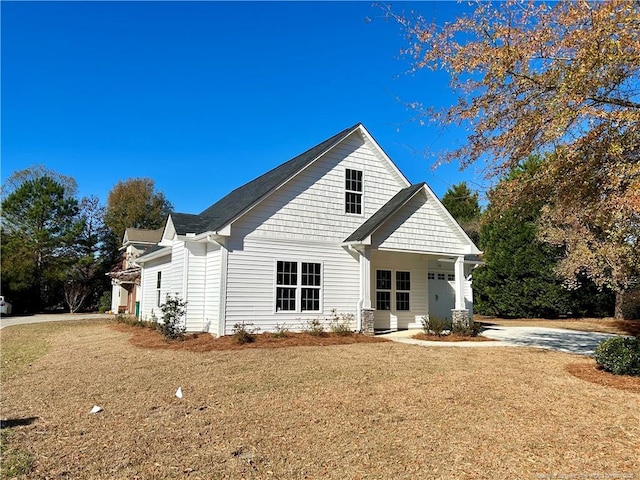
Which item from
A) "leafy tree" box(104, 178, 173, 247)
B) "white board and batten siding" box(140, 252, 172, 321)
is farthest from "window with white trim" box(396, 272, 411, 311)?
"leafy tree" box(104, 178, 173, 247)

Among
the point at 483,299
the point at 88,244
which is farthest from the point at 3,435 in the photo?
the point at 88,244

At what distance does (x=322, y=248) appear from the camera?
49.0 feet

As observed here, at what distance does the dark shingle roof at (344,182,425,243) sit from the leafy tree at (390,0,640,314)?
5351 millimetres

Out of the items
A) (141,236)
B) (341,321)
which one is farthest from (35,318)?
(341,321)

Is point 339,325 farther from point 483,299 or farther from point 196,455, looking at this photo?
point 483,299

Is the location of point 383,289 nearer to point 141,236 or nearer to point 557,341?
point 557,341

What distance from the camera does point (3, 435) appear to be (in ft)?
16.6

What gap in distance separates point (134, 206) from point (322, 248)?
38.0 metres

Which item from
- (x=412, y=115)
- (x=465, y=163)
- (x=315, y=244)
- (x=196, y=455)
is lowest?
(x=196, y=455)

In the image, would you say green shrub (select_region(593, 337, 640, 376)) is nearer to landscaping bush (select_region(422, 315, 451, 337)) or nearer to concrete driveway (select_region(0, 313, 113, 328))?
landscaping bush (select_region(422, 315, 451, 337))

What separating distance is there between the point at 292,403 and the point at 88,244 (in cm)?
3599

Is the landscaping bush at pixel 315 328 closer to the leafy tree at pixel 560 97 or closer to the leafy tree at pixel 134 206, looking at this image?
the leafy tree at pixel 560 97

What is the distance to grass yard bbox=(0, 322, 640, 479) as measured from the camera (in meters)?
4.25

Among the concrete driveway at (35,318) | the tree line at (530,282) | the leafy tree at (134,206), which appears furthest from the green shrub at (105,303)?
the tree line at (530,282)
